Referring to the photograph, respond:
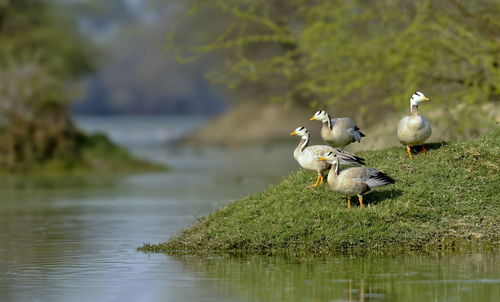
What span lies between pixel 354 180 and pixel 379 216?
63 cm

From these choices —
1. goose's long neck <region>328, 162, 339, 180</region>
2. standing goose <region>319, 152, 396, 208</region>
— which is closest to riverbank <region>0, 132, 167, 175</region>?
goose's long neck <region>328, 162, 339, 180</region>

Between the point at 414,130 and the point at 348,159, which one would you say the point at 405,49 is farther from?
the point at 348,159

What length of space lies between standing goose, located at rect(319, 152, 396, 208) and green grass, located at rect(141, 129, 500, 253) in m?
0.33

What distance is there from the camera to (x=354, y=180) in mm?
15664

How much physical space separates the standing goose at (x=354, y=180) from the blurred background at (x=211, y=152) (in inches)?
51.5

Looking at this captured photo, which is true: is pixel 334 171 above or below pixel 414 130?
below

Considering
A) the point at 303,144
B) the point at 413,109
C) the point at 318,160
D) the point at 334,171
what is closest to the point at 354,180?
the point at 334,171

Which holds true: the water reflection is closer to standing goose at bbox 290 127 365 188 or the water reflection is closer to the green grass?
the green grass

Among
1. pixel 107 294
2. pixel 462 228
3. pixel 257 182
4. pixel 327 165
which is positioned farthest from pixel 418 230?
pixel 257 182

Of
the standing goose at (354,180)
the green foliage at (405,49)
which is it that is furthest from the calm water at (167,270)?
the green foliage at (405,49)

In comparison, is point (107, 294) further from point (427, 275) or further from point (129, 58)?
point (129, 58)

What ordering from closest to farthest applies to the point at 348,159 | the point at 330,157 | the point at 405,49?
the point at 330,157, the point at 348,159, the point at 405,49

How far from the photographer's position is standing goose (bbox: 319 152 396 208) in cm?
1566

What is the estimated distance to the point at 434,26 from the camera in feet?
78.9
